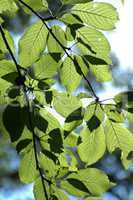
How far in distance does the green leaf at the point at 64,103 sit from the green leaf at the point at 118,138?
78 mm

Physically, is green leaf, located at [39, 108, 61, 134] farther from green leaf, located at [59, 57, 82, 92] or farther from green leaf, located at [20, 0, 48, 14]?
green leaf, located at [20, 0, 48, 14]

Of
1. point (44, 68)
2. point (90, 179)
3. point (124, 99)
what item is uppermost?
point (44, 68)

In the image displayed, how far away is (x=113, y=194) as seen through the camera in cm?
677

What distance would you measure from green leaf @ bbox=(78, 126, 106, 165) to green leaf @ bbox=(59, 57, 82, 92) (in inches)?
3.7

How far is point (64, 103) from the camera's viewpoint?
1.06m

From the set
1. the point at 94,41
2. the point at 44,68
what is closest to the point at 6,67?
the point at 44,68

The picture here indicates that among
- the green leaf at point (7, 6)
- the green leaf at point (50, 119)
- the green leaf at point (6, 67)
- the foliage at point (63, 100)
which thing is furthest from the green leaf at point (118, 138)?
the green leaf at point (7, 6)

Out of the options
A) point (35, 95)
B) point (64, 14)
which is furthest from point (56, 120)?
point (64, 14)

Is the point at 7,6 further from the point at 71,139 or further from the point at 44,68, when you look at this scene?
the point at 71,139

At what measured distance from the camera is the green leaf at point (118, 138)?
107 centimetres

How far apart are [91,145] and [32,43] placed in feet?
0.76

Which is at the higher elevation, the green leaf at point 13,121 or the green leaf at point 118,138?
the green leaf at point 13,121

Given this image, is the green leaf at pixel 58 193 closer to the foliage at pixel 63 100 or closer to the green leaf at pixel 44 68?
the foliage at pixel 63 100

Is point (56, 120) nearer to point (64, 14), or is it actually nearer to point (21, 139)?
point (21, 139)
